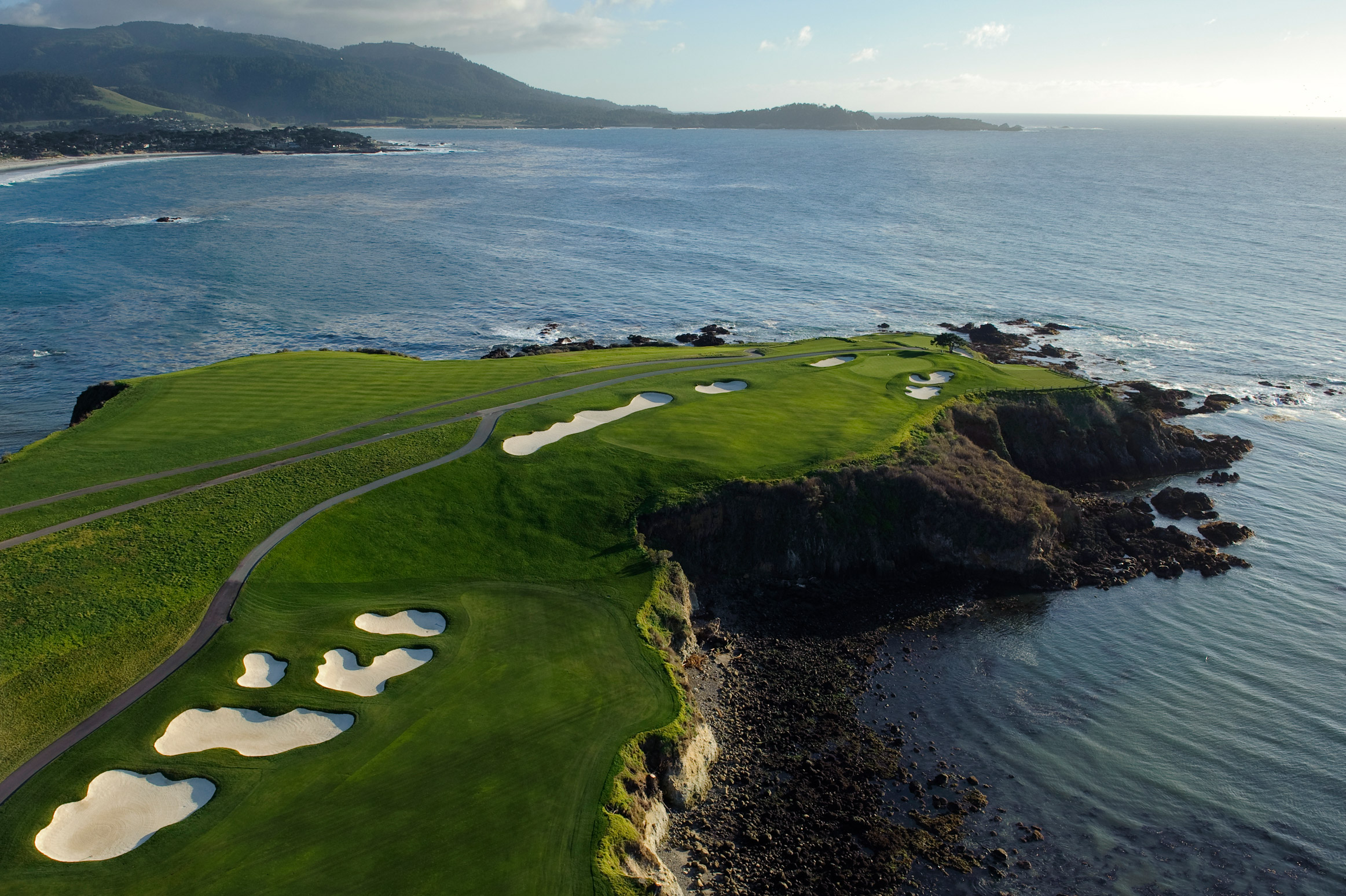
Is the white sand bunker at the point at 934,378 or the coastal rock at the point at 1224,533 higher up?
the white sand bunker at the point at 934,378

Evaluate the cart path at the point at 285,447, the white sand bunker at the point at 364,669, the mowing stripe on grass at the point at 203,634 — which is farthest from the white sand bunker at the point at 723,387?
the white sand bunker at the point at 364,669

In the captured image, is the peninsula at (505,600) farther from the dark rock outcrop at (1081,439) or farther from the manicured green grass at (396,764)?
the dark rock outcrop at (1081,439)

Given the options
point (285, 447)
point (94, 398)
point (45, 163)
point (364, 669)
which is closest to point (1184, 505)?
point (364, 669)

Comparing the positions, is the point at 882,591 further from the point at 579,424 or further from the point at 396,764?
the point at 396,764

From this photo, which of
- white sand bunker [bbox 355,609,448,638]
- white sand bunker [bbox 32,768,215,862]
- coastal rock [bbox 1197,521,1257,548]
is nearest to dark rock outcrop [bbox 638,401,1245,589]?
coastal rock [bbox 1197,521,1257,548]

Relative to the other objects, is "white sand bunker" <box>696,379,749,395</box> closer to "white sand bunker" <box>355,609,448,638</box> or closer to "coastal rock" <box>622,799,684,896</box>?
"white sand bunker" <box>355,609,448,638</box>

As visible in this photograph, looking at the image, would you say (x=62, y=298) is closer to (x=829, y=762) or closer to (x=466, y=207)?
(x=466, y=207)
